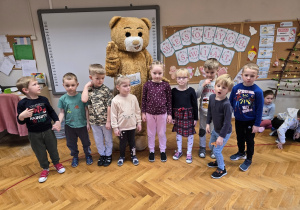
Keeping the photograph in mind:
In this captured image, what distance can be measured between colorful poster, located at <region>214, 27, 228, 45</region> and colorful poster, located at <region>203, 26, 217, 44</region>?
0.05 metres

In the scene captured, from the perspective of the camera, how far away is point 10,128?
106 inches

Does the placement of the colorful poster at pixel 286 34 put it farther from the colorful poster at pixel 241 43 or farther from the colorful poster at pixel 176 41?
the colorful poster at pixel 176 41

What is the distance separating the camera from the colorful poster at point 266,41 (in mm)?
3115

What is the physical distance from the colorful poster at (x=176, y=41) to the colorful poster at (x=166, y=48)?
0.05 metres

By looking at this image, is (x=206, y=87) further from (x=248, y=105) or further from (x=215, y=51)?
(x=215, y=51)

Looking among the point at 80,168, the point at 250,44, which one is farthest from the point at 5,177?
the point at 250,44

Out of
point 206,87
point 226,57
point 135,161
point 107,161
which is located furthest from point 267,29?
point 107,161

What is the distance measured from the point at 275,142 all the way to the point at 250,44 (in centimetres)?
148

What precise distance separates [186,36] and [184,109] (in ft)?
4.69

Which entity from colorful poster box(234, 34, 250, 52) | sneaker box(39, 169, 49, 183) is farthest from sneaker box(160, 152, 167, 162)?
colorful poster box(234, 34, 250, 52)

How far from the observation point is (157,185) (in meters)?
1.94

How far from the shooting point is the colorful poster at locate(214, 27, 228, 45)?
3061 mm

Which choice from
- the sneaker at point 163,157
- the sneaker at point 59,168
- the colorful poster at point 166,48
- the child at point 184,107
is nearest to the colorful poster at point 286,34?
the colorful poster at point 166,48

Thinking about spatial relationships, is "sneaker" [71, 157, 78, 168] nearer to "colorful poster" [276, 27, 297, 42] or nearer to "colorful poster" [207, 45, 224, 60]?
"colorful poster" [207, 45, 224, 60]
